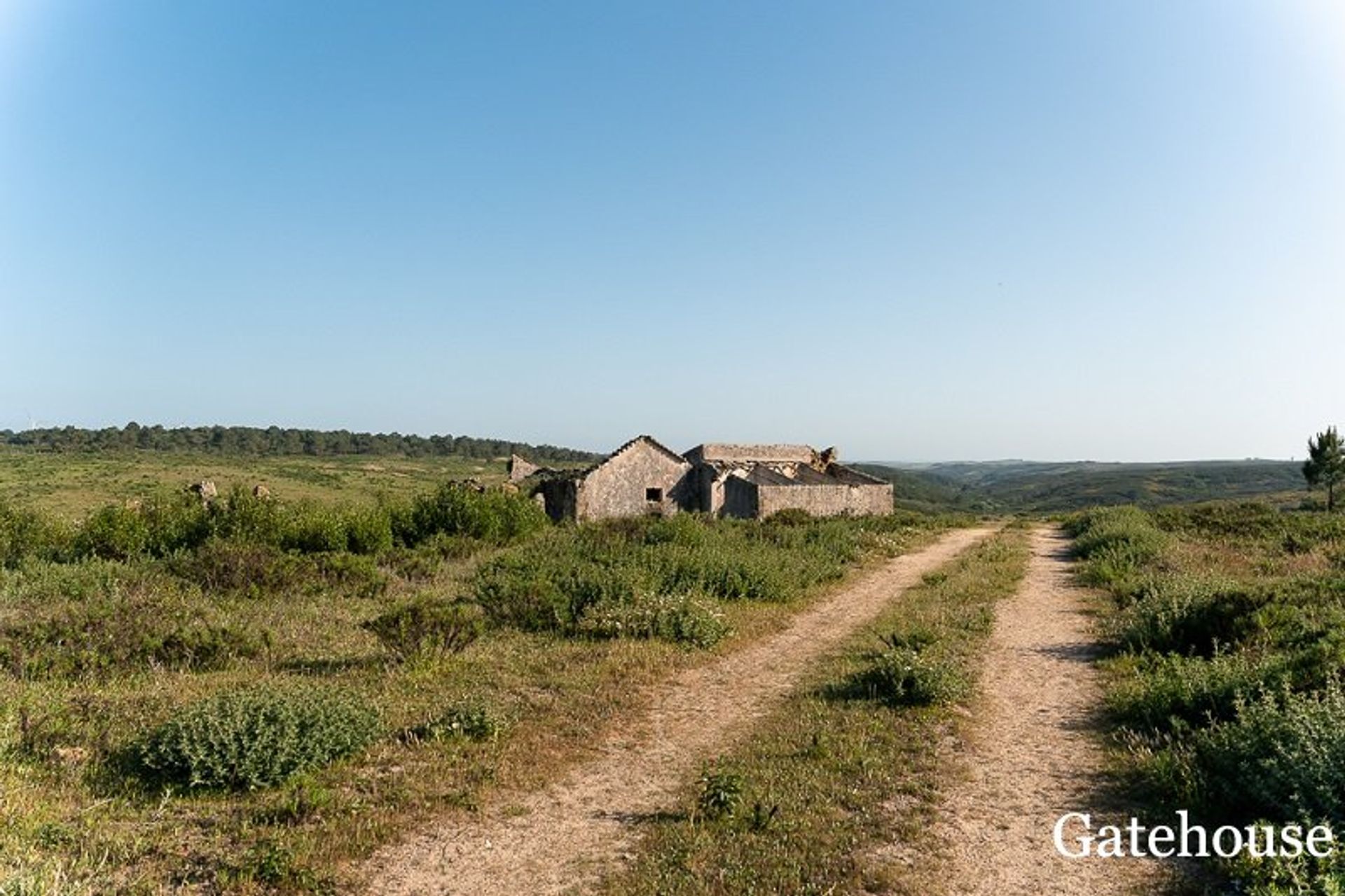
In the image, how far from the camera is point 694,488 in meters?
38.7

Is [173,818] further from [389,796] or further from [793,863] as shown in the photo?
[793,863]

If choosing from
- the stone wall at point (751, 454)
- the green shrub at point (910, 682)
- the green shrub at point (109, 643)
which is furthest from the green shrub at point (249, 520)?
the stone wall at point (751, 454)

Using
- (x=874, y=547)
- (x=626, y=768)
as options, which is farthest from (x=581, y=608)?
(x=874, y=547)

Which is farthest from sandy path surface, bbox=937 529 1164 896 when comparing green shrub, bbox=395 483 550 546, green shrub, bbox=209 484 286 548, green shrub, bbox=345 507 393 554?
green shrub, bbox=209 484 286 548

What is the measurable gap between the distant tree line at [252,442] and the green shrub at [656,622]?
261 feet

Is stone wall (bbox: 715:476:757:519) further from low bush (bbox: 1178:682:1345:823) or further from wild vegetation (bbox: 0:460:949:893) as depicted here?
low bush (bbox: 1178:682:1345:823)

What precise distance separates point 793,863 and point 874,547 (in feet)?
66.9

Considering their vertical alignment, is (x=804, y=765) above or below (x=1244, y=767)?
below

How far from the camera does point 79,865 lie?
16.5 feet

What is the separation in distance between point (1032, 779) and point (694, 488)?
3183 centimetres

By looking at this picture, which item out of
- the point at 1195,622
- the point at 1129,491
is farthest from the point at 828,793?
the point at 1129,491

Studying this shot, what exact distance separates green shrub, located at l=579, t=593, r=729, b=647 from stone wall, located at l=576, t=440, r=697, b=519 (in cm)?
2074

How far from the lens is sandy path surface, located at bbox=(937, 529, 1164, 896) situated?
17.3ft

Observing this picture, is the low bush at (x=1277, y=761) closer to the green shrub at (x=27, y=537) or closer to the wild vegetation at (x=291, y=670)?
the wild vegetation at (x=291, y=670)
